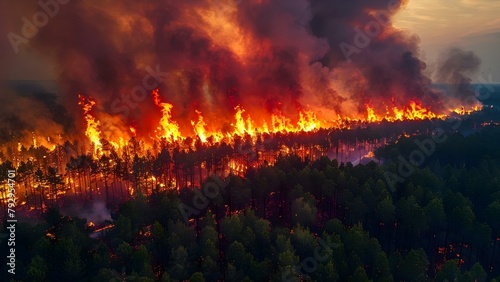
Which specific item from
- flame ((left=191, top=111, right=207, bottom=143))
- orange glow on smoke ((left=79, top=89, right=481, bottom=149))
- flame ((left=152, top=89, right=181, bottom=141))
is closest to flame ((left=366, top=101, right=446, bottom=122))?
orange glow on smoke ((left=79, top=89, right=481, bottom=149))

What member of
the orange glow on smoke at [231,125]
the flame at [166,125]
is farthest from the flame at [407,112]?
the flame at [166,125]

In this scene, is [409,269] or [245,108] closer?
[409,269]

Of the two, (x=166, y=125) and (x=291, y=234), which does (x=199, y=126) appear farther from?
(x=291, y=234)

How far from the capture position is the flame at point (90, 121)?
413 ft

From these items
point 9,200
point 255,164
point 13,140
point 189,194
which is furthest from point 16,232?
point 13,140

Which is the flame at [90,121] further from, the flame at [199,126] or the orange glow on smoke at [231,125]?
the flame at [199,126]

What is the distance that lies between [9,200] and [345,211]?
64915mm

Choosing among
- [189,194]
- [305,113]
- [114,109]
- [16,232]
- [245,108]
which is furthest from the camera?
[245,108]

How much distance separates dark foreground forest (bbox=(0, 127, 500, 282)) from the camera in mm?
39656

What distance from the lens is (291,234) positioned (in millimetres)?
47969

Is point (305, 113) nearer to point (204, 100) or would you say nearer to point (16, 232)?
point (204, 100)

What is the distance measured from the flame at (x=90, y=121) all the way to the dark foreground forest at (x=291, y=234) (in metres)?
72.1

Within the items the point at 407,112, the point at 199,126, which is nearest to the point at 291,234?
the point at 199,126

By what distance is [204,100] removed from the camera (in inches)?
6161
